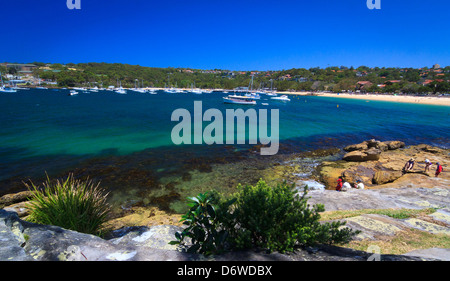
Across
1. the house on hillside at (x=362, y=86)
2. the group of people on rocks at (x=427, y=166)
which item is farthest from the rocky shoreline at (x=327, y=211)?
the house on hillside at (x=362, y=86)

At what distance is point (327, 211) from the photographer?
26.0 feet

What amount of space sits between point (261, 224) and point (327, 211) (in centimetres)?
591

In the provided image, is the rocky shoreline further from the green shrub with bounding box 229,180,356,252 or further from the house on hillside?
the house on hillside

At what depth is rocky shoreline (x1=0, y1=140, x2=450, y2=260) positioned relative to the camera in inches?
104

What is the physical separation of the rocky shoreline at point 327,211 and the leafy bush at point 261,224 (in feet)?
0.66

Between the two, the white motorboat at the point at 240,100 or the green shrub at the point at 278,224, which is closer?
the green shrub at the point at 278,224

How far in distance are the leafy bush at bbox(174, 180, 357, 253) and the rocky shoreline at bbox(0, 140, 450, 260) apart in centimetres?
20

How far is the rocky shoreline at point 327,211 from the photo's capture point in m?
2.65

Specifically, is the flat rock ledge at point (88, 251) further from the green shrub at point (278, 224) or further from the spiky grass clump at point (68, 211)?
the spiky grass clump at point (68, 211)

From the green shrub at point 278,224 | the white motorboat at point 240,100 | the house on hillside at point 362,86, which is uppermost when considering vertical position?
the house on hillside at point 362,86

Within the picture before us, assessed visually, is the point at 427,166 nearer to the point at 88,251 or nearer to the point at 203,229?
the point at 203,229
